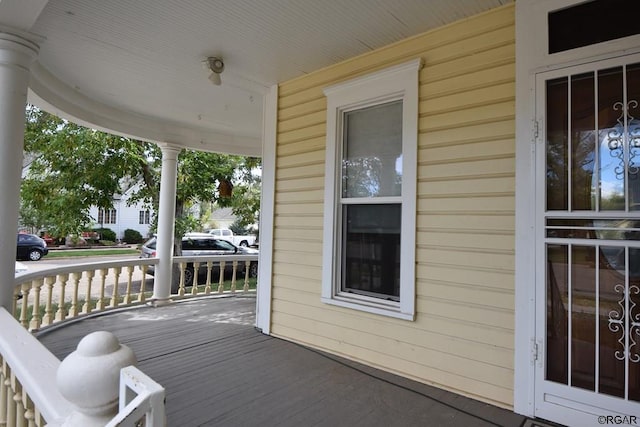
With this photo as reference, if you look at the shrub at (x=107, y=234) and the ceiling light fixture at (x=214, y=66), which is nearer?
the ceiling light fixture at (x=214, y=66)

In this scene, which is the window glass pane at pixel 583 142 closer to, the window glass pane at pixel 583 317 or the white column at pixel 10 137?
the window glass pane at pixel 583 317

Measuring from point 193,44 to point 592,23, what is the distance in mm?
2859

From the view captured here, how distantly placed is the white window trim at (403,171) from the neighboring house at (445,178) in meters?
0.02

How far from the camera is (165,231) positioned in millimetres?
5332

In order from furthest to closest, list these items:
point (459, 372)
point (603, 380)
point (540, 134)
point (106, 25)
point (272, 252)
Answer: point (272, 252), point (106, 25), point (459, 372), point (540, 134), point (603, 380)

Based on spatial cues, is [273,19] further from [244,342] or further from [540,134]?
[244,342]

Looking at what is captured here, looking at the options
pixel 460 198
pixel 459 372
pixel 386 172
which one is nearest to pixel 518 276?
pixel 460 198

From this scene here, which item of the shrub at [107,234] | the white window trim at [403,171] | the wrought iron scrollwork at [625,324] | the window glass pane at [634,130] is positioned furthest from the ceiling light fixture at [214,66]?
the shrub at [107,234]

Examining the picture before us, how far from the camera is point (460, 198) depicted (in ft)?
8.45

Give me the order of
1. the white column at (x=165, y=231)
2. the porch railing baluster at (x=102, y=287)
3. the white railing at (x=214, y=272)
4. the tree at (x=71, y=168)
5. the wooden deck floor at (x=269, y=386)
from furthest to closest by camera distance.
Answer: the tree at (x=71, y=168) → the white railing at (x=214, y=272) → the white column at (x=165, y=231) → the porch railing baluster at (x=102, y=287) → the wooden deck floor at (x=269, y=386)

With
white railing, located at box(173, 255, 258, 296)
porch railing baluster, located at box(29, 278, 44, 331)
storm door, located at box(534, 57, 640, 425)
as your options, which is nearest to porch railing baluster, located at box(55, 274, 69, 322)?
porch railing baluster, located at box(29, 278, 44, 331)

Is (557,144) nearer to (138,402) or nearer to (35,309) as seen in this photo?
(138,402)

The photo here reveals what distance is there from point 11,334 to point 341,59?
303 centimetres

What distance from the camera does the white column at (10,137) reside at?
235cm
